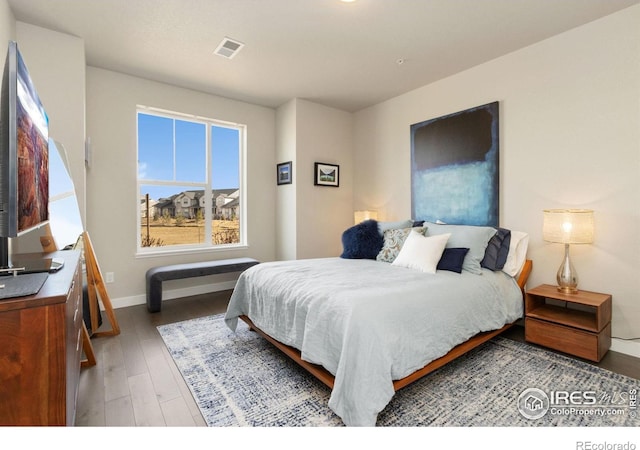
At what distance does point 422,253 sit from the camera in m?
2.75

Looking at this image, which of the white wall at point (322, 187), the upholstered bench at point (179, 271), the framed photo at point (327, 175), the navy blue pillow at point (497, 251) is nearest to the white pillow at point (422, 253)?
the navy blue pillow at point (497, 251)

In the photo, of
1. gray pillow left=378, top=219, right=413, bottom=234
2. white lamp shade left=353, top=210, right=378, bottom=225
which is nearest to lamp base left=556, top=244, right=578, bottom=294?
gray pillow left=378, top=219, right=413, bottom=234

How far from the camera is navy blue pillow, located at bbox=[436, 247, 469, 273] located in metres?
2.65

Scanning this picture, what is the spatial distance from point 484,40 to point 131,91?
3.87 metres

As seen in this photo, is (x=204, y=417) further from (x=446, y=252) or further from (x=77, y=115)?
(x=77, y=115)

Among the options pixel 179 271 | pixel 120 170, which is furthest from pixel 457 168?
pixel 120 170

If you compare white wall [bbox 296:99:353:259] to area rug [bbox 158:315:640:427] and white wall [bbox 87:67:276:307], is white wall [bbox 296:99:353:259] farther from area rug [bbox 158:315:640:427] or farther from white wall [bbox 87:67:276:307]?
area rug [bbox 158:315:640:427]

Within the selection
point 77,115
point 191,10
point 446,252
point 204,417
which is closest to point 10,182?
point 204,417

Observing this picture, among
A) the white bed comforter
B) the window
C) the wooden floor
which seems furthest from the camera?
the window

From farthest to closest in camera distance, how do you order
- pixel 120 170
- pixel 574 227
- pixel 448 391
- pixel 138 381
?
pixel 120 170
pixel 574 227
pixel 138 381
pixel 448 391

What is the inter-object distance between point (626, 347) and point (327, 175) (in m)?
3.67

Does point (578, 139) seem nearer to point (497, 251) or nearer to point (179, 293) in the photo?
point (497, 251)

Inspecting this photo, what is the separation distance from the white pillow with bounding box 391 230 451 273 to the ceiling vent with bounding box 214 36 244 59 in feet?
8.18

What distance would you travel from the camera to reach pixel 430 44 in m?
2.99
